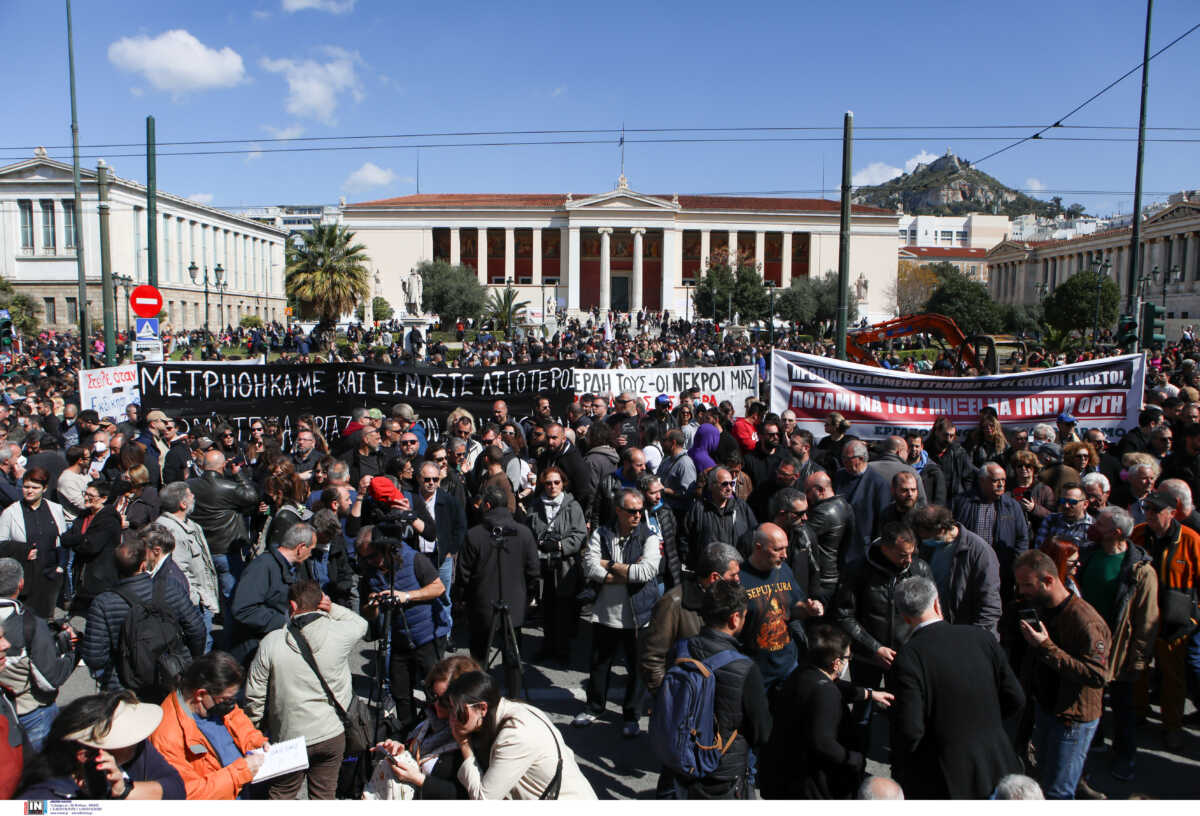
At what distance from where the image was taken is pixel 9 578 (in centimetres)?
419

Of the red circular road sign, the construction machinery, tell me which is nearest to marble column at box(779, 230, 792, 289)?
the construction machinery

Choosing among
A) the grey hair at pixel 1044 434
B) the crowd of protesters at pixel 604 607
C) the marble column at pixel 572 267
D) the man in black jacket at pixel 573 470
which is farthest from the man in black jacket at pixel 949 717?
the marble column at pixel 572 267

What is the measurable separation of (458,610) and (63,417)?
6.78 m

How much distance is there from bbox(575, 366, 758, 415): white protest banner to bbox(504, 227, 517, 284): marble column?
232 feet

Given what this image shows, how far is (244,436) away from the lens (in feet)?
34.1

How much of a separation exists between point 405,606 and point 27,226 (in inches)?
2479

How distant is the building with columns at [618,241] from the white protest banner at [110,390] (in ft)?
225

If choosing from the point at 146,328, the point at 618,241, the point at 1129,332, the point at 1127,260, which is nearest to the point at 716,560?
the point at 146,328

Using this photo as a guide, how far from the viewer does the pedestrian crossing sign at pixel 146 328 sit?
12.5m

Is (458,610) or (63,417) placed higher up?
(63,417)

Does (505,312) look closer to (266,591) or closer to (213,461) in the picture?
(213,461)

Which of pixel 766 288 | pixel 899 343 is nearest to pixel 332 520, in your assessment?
pixel 899 343

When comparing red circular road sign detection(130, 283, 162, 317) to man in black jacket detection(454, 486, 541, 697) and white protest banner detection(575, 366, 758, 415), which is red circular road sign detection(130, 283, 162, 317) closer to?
white protest banner detection(575, 366, 758, 415)

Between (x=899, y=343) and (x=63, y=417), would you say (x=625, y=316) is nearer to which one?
(x=899, y=343)
